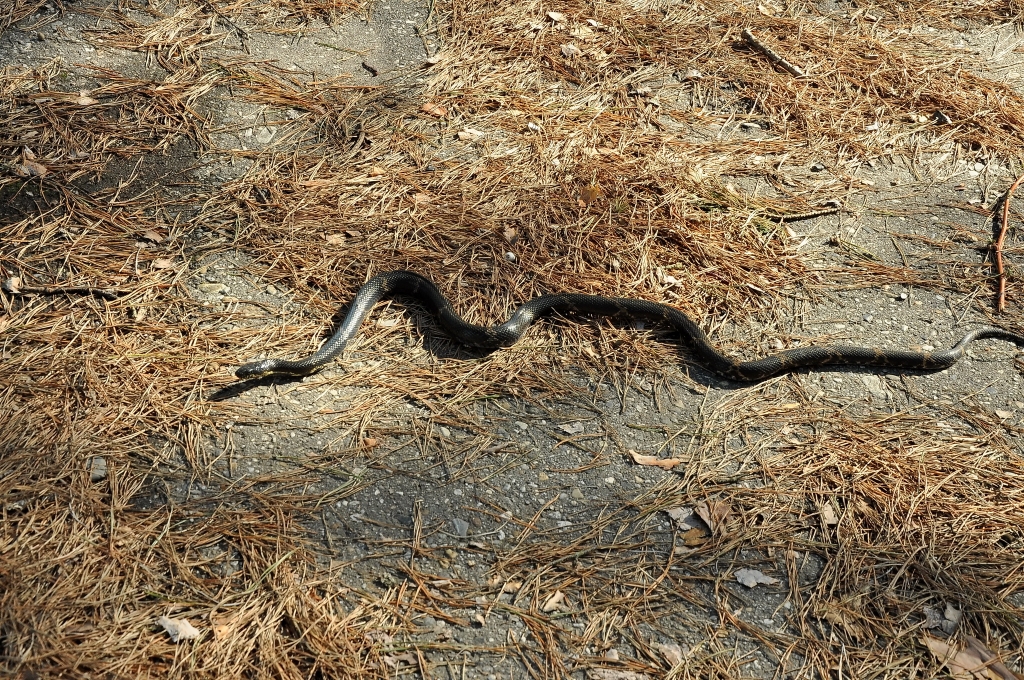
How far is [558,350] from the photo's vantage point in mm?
4500

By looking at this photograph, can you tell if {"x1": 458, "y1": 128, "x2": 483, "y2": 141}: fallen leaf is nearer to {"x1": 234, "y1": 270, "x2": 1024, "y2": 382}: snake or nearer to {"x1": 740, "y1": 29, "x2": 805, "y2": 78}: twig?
{"x1": 234, "y1": 270, "x2": 1024, "y2": 382}: snake

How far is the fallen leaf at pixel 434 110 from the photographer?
572 cm

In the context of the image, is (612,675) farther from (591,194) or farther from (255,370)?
(591,194)

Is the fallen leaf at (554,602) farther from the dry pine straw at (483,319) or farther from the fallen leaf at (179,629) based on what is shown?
the fallen leaf at (179,629)

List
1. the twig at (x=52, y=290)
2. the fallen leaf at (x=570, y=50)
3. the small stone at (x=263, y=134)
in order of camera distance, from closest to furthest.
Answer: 1. the twig at (x=52, y=290)
2. the small stone at (x=263, y=134)
3. the fallen leaf at (x=570, y=50)

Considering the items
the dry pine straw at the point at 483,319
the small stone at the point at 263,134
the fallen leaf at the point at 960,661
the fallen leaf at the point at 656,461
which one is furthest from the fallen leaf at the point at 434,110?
the fallen leaf at the point at 960,661

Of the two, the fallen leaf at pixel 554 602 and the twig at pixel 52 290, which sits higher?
the twig at pixel 52 290

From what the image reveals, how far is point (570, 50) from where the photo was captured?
252 inches

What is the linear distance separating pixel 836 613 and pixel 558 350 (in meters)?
1.94

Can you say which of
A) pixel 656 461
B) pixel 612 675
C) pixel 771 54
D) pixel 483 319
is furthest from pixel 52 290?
pixel 771 54

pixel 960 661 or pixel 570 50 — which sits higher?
pixel 570 50

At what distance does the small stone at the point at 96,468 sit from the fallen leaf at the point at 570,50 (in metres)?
4.60

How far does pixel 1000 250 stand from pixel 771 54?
8.04 ft

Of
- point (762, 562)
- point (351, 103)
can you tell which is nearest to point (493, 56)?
point (351, 103)
